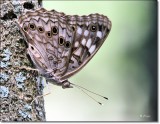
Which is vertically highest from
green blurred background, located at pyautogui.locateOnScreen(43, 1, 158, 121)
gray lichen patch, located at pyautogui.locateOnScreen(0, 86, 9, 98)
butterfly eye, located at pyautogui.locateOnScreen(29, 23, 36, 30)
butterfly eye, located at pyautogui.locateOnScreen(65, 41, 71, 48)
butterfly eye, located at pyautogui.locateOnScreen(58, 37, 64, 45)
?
butterfly eye, located at pyautogui.locateOnScreen(29, 23, 36, 30)

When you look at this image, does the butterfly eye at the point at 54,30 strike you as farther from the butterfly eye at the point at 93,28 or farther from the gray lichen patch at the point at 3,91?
the gray lichen patch at the point at 3,91

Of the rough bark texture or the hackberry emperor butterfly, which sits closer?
the rough bark texture

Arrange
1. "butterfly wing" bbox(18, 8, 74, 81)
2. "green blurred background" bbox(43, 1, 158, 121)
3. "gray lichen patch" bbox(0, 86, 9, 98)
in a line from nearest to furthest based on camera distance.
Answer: "gray lichen patch" bbox(0, 86, 9, 98), "butterfly wing" bbox(18, 8, 74, 81), "green blurred background" bbox(43, 1, 158, 121)

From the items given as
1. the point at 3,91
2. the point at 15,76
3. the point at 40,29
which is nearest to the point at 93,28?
the point at 40,29

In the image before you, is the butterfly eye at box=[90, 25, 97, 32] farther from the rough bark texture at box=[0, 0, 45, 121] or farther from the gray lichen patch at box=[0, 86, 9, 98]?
the gray lichen patch at box=[0, 86, 9, 98]

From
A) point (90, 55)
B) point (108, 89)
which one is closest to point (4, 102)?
point (90, 55)

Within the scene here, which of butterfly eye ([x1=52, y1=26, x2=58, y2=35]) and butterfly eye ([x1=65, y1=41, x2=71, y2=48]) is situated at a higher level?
butterfly eye ([x1=52, y1=26, x2=58, y2=35])

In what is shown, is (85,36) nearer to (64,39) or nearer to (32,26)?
(64,39)

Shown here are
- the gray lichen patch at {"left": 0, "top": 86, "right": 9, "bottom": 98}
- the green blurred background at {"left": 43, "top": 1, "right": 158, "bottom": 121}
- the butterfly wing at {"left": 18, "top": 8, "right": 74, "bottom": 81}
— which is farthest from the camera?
the green blurred background at {"left": 43, "top": 1, "right": 158, "bottom": 121}

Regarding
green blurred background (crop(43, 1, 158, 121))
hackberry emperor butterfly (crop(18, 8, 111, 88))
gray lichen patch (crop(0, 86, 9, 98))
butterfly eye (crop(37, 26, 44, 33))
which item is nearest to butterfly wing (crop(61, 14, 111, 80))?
hackberry emperor butterfly (crop(18, 8, 111, 88))
